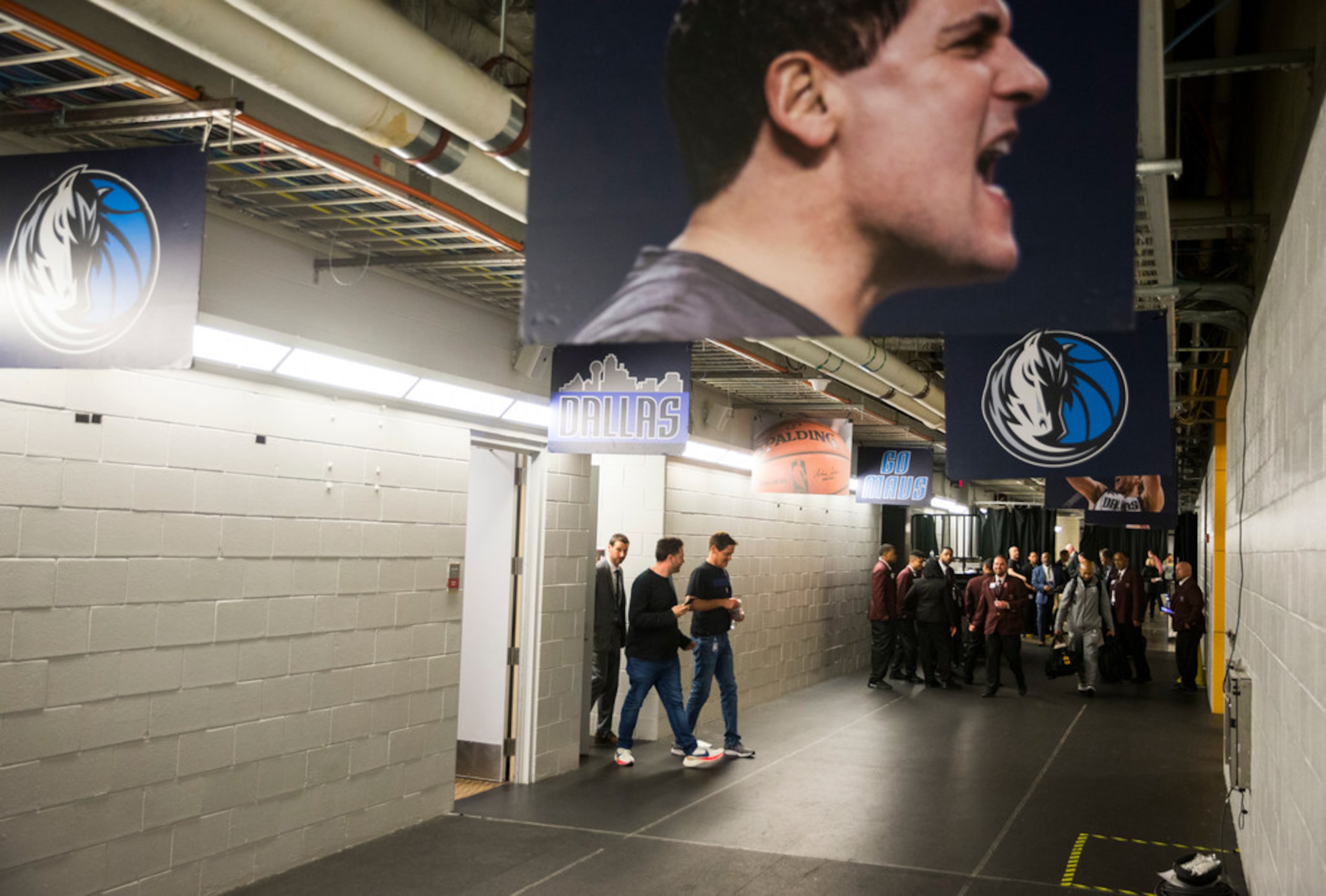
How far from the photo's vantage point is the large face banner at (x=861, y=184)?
6.95 ft

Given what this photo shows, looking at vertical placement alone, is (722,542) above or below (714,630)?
above

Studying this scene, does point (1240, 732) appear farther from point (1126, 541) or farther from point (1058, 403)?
point (1126, 541)

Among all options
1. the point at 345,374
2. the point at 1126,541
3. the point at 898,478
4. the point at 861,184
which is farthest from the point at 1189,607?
the point at 1126,541

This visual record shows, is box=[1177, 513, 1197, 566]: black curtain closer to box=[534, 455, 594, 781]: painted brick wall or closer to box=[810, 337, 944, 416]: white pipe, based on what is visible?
box=[810, 337, 944, 416]: white pipe

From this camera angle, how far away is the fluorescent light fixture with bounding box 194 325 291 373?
5.15 m

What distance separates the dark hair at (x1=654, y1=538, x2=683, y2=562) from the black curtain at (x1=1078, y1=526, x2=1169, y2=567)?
19.6 m

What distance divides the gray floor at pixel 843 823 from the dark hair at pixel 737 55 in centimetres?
430

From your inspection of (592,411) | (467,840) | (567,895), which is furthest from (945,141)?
(467,840)

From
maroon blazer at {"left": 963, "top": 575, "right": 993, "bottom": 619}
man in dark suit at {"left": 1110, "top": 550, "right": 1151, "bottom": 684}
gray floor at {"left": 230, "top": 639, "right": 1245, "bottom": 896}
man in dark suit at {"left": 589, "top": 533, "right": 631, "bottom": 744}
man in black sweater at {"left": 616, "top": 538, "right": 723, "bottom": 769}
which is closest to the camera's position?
gray floor at {"left": 230, "top": 639, "right": 1245, "bottom": 896}

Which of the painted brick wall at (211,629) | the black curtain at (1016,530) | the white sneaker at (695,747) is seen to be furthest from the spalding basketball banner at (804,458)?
the black curtain at (1016,530)

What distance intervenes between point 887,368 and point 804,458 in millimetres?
2211

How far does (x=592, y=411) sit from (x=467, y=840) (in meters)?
2.61

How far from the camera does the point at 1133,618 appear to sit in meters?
15.3

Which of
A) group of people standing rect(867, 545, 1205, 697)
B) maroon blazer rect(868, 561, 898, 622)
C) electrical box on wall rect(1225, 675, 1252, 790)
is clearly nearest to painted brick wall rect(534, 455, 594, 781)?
electrical box on wall rect(1225, 675, 1252, 790)
